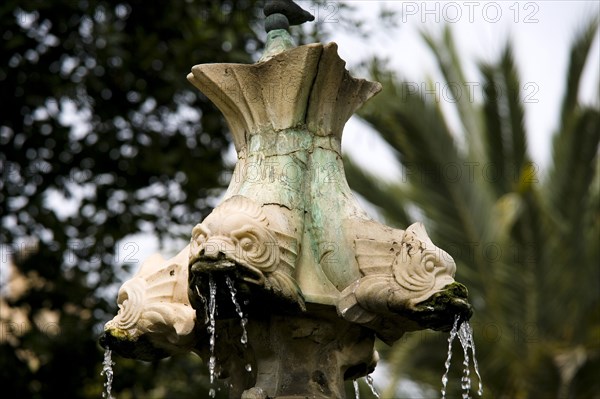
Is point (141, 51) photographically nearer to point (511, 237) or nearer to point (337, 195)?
point (511, 237)

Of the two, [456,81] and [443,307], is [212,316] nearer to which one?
[443,307]

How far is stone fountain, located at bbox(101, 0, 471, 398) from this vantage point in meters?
4.34

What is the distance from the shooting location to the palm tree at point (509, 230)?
1010 cm

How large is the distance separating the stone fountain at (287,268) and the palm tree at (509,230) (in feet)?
15.9

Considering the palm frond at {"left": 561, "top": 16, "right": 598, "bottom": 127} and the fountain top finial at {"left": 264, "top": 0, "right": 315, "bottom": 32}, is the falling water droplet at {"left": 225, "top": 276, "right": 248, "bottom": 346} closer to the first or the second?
the fountain top finial at {"left": 264, "top": 0, "right": 315, "bottom": 32}

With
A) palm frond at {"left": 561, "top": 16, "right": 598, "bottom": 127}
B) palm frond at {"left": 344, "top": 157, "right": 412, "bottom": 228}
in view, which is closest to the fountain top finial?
palm frond at {"left": 344, "top": 157, "right": 412, "bottom": 228}

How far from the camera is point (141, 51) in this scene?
893cm

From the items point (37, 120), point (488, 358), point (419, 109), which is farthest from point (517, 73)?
point (37, 120)

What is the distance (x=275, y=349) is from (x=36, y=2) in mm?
4828

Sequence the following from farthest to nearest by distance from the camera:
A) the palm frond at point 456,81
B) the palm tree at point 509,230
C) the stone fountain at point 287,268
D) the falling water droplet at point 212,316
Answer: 1. the palm frond at point 456,81
2. the palm tree at point 509,230
3. the stone fountain at point 287,268
4. the falling water droplet at point 212,316

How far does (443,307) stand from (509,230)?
239 inches

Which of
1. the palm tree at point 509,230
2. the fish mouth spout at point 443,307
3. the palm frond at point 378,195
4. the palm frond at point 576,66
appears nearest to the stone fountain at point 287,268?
the fish mouth spout at point 443,307

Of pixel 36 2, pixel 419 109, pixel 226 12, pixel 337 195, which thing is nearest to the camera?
pixel 337 195

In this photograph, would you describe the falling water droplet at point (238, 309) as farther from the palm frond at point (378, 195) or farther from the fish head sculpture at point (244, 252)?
the palm frond at point (378, 195)
